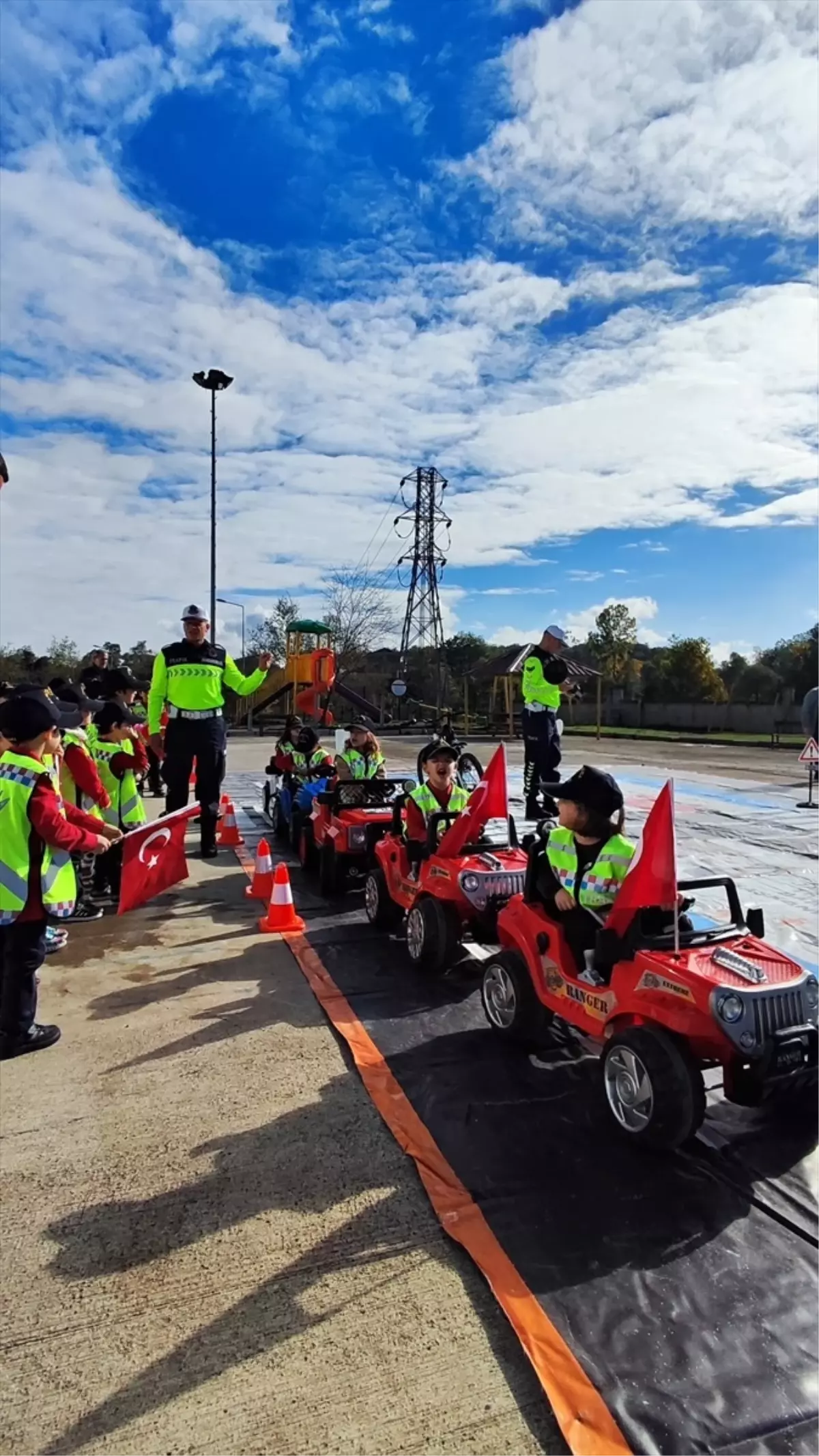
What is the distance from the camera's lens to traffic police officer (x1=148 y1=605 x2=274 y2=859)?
22.6 ft

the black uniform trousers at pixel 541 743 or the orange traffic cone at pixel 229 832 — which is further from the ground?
the black uniform trousers at pixel 541 743

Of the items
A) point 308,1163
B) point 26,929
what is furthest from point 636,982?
point 26,929

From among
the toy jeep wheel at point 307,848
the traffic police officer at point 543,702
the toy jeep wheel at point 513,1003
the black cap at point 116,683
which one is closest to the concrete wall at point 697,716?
the traffic police officer at point 543,702

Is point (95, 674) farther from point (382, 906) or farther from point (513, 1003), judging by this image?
point (513, 1003)

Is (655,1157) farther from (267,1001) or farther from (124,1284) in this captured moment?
(267,1001)

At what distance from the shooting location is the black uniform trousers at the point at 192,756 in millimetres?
7012

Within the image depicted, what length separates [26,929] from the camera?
363cm

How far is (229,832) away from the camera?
8.80 meters

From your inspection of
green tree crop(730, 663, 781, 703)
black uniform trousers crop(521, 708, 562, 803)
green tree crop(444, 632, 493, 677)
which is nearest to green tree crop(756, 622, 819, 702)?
green tree crop(730, 663, 781, 703)

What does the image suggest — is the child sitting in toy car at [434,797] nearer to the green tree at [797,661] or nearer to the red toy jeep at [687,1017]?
the red toy jeep at [687,1017]

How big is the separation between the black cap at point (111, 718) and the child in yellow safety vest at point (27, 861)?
2.46 m

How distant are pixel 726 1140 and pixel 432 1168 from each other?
1075 mm

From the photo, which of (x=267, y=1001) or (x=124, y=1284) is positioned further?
(x=267, y=1001)

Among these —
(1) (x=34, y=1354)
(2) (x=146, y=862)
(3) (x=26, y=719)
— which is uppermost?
(3) (x=26, y=719)
